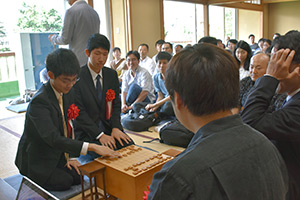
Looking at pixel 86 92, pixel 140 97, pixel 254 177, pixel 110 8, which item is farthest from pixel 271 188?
pixel 110 8

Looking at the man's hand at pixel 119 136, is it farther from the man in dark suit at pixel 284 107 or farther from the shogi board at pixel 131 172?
the man in dark suit at pixel 284 107

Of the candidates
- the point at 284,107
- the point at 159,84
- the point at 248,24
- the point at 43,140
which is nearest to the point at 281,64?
the point at 284,107

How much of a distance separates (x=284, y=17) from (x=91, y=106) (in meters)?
12.3

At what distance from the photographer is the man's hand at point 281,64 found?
1215 mm

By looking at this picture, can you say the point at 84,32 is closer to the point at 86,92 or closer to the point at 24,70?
the point at 86,92

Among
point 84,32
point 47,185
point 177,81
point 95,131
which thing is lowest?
point 47,185

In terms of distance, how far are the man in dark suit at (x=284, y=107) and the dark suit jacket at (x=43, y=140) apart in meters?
1.12

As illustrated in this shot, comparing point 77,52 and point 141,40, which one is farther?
point 141,40

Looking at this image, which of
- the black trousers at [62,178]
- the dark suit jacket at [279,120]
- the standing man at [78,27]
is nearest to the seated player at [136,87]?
the standing man at [78,27]

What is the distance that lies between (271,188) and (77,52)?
2740 mm

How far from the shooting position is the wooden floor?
8.59 ft

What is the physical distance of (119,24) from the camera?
674 cm

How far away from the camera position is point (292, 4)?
40.1ft

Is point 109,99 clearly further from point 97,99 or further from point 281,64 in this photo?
point 281,64
